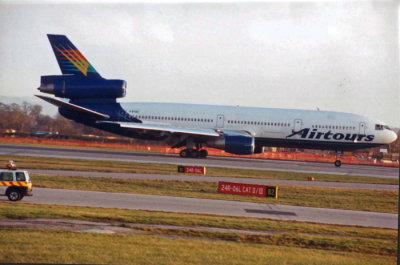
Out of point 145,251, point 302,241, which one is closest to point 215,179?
point 302,241

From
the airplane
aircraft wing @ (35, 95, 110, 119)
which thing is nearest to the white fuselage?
the airplane

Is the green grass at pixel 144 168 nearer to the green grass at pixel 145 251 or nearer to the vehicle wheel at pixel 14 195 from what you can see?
the vehicle wheel at pixel 14 195

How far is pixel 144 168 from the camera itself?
33219mm

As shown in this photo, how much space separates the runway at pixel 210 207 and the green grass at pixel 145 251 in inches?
199

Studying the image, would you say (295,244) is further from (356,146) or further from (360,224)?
(356,146)

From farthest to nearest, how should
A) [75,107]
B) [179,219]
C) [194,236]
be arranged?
[75,107] < [179,219] < [194,236]

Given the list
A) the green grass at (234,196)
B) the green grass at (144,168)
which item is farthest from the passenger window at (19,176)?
the green grass at (144,168)

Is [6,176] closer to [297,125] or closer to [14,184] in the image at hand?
[14,184]

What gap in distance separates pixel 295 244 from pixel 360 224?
5.09 meters

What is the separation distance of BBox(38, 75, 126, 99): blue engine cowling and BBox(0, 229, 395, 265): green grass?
30.8 meters

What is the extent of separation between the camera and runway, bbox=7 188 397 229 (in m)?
19.3

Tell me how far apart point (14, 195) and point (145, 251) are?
827 cm

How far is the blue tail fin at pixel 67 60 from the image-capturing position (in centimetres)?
4375

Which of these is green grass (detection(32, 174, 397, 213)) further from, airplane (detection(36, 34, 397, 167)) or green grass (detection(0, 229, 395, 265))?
airplane (detection(36, 34, 397, 167))
